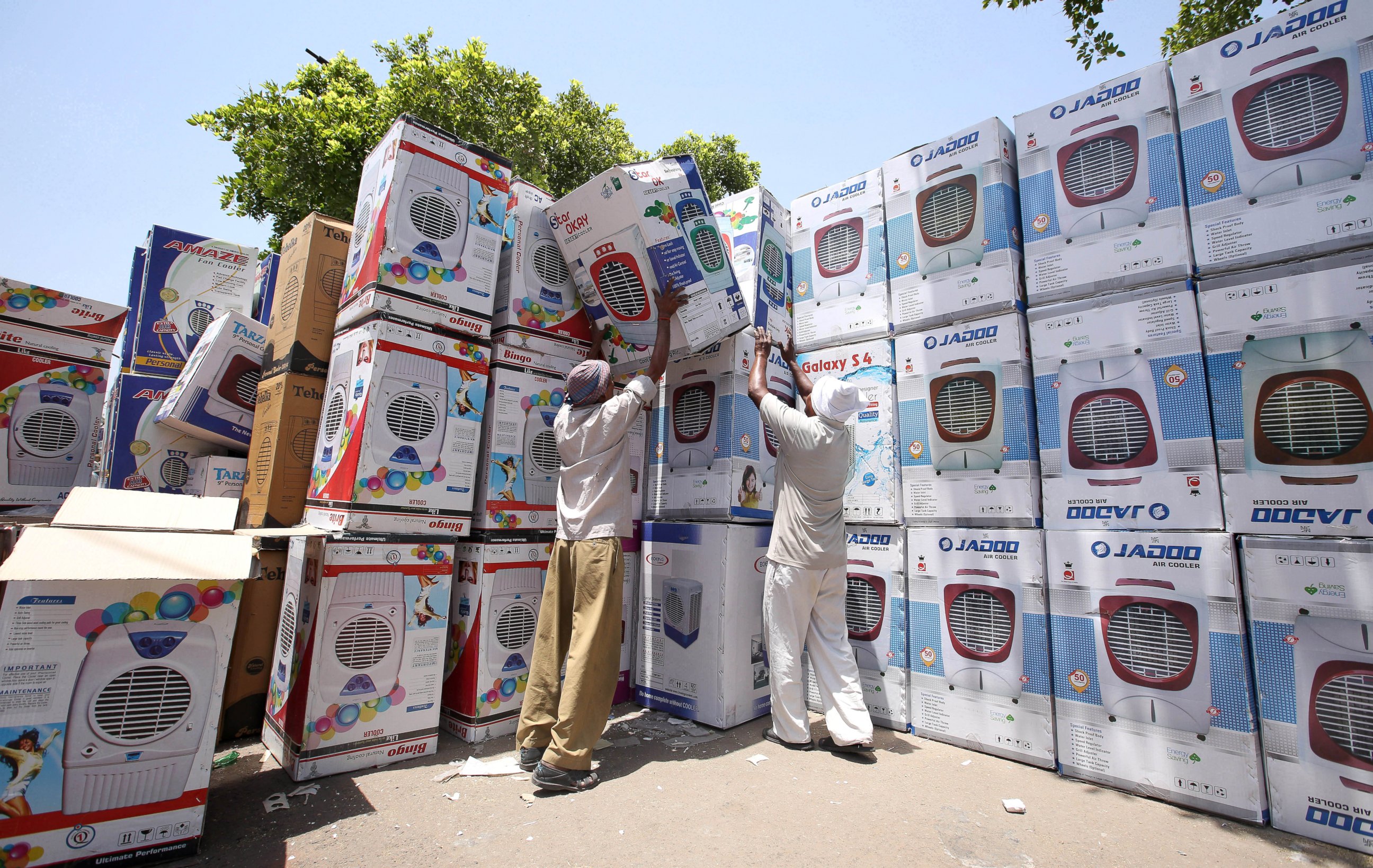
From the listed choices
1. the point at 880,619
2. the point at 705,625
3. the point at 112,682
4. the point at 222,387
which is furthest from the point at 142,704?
the point at 880,619

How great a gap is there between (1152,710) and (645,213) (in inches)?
146

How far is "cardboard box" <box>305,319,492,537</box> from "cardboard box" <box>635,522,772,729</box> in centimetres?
136

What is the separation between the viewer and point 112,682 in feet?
7.54

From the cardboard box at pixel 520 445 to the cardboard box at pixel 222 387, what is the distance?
1790 mm

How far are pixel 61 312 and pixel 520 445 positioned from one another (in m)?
3.67

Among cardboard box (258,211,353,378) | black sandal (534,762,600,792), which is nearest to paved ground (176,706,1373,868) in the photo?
black sandal (534,762,600,792)

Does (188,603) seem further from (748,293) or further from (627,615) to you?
(748,293)

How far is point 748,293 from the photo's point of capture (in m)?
4.27

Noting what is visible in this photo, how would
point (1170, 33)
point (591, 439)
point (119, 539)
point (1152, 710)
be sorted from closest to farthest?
point (119, 539) → point (1152, 710) → point (591, 439) → point (1170, 33)

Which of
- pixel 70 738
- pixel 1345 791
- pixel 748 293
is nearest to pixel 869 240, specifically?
pixel 748 293

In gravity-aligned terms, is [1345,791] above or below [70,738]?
below

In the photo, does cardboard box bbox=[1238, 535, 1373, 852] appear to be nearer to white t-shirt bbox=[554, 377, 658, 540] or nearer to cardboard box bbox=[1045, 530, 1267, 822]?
cardboard box bbox=[1045, 530, 1267, 822]

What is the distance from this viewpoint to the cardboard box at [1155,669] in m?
2.80

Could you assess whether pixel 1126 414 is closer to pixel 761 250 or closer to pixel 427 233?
pixel 761 250
